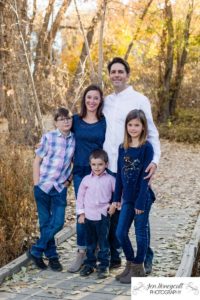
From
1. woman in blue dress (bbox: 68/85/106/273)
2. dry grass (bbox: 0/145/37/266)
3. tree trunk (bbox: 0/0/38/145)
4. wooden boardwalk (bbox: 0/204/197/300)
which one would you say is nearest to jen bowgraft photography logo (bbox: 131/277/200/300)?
wooden boardwalk (bbox: 0/204/197/300)

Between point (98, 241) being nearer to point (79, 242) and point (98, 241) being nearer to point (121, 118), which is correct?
point (79, 242)

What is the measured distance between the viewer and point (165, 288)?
13.9ft

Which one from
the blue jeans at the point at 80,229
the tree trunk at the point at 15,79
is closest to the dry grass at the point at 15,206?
the blue jeans at the point at 80,229

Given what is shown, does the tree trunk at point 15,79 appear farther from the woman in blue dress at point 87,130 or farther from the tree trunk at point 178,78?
the tree trunk at point 178,78

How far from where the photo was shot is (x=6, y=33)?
447 inches

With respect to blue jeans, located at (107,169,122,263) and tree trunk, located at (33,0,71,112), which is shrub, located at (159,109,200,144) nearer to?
tree trunk, located at (33,0,71,112)

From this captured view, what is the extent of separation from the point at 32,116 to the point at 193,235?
6431mm

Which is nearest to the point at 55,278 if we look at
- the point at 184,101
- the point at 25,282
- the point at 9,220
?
the point at 25,282

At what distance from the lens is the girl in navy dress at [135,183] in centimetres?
468

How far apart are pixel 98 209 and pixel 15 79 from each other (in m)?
7.59

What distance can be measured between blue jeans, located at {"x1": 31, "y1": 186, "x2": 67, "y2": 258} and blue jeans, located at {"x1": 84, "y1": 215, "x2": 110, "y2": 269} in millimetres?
334

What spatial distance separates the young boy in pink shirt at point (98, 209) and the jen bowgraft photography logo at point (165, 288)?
73 centimetres

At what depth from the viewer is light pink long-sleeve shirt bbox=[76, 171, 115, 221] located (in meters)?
4.98

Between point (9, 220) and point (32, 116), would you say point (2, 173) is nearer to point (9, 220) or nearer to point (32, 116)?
point (9, 220)
